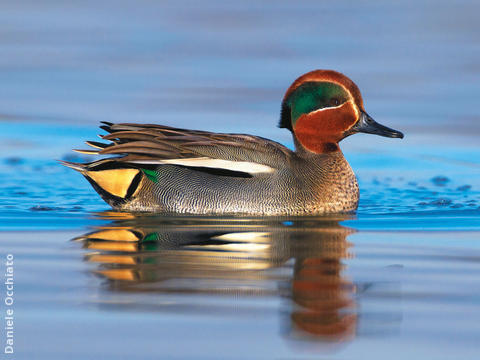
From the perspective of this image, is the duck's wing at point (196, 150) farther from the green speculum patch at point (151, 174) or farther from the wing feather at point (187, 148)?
the green speculum patch at point (151, 174)

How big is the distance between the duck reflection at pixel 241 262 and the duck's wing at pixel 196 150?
553 millimetres

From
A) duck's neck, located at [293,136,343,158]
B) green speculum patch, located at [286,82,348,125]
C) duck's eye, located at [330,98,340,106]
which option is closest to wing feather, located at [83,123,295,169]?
duck's neck, located at [293,136,343,158]

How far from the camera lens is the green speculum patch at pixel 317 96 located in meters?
7.41

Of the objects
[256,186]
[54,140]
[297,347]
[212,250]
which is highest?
[54,140]

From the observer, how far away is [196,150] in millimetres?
7113

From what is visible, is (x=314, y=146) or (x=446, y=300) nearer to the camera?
(x=446, y=300)

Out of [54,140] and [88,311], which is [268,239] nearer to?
[88,311]

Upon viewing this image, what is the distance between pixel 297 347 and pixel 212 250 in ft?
5.89

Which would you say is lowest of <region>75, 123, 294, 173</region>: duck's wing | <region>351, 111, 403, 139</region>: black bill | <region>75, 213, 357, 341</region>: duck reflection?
<region>75, 213, 357, 341</region>: duck reflection

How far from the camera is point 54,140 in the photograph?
11578 mm

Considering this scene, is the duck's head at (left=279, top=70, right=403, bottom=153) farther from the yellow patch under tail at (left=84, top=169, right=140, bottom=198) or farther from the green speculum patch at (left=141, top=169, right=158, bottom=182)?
the yellow patch under tail at (left=84, top=169, right=140, bottom=198)

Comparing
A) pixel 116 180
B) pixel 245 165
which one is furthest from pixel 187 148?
pixel 116 180

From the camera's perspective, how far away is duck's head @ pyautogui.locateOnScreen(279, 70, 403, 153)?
24.3ft

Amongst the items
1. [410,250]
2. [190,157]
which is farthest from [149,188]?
[410,250]
